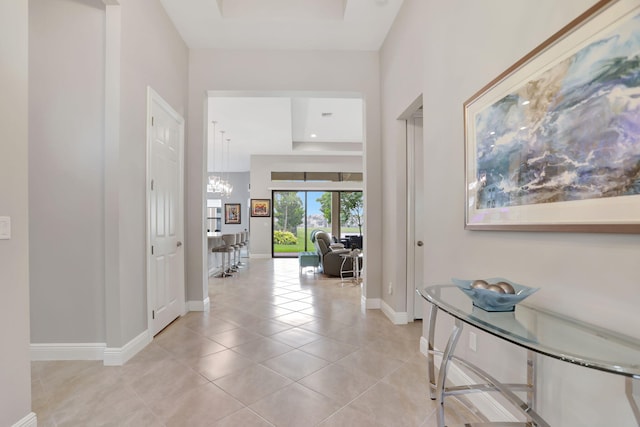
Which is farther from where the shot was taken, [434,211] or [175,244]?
[175,244]

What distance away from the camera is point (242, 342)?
2994 millimetres

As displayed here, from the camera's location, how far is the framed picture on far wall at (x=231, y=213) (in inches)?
491

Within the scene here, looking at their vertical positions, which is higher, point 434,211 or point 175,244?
point 434,211

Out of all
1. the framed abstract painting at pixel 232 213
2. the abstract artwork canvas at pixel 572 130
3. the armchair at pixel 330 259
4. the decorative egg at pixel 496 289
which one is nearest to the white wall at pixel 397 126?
the abstract artwork canvas at pixel 572 130

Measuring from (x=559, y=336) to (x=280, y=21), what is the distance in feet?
12.5

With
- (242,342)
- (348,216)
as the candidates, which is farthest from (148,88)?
(348,216)

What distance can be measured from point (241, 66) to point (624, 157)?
4.05 meters

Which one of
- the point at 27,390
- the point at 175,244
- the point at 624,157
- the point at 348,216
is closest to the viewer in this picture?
the point at 624,157

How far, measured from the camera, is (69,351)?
8.53ft

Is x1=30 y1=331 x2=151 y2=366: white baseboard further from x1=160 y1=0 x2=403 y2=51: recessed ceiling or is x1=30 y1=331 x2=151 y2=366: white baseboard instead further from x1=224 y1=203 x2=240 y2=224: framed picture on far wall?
x1=224 y1=203 x2=240 y2=224: framed picture on far wall

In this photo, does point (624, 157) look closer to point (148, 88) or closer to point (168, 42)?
point (148, 88)

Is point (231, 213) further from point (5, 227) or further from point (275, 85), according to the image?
point (5, 227)

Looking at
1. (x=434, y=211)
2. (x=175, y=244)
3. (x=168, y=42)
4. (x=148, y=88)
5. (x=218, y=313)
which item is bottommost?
→ (x=218, y=313)

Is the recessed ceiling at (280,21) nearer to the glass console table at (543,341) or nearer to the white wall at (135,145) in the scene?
the white wall at (135,145)
